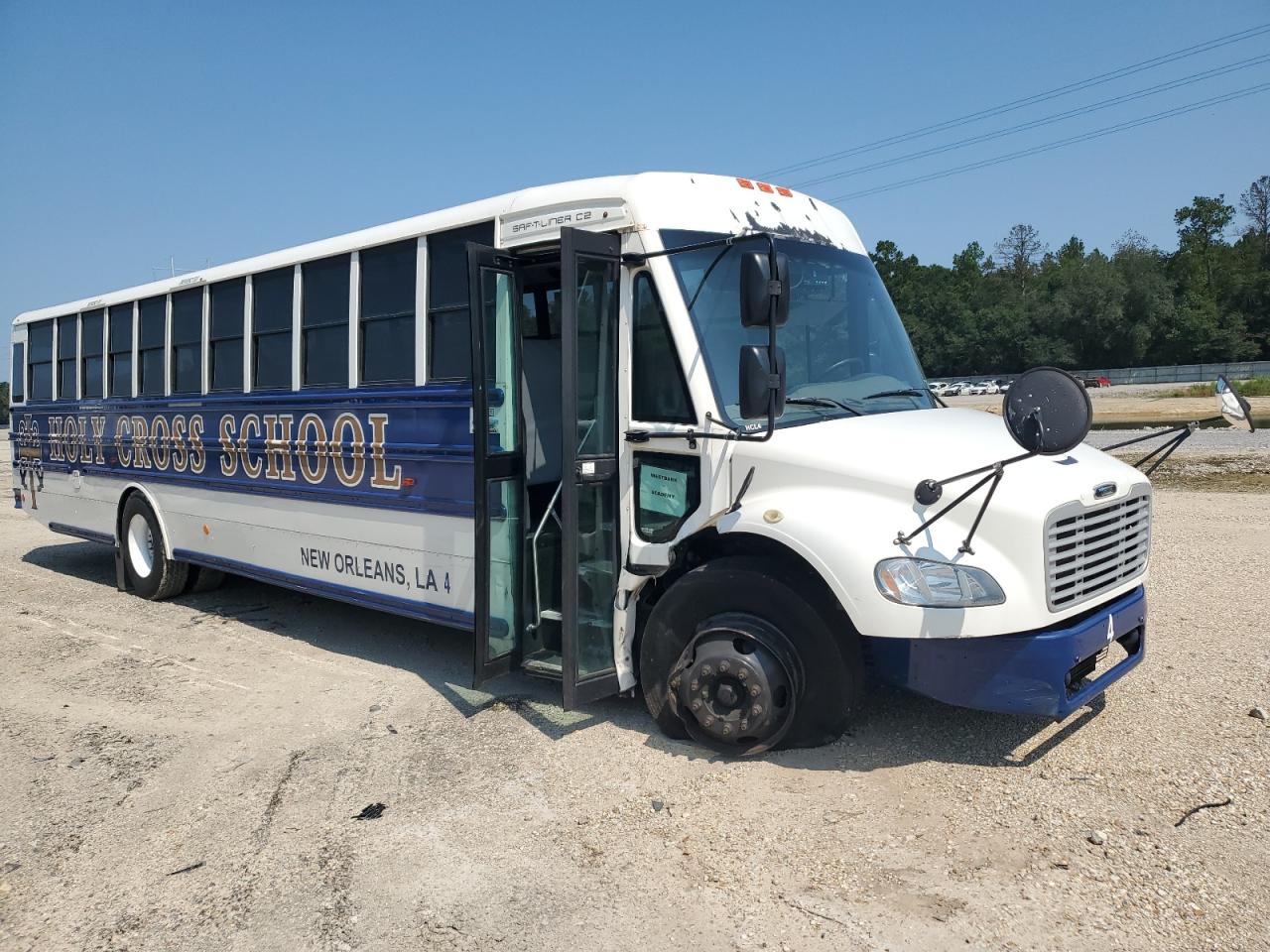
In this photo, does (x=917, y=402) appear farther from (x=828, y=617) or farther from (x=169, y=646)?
(x=169, y=646)

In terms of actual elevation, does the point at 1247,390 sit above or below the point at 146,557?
above

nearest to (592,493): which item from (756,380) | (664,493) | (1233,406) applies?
(664,493)

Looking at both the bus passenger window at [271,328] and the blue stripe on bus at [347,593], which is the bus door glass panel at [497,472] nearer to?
the blue stripe on bus at [347,593]

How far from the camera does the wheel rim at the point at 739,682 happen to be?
14.6 feet

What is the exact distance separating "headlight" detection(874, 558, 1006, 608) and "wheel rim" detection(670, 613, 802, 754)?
0.63 metres

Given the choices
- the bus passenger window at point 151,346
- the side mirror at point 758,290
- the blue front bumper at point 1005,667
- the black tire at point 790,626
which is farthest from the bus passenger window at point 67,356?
the blue front bumper at point 1005,667

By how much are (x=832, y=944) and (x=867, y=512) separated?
68.3 inches

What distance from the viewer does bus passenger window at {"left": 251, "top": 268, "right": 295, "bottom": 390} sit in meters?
7.11

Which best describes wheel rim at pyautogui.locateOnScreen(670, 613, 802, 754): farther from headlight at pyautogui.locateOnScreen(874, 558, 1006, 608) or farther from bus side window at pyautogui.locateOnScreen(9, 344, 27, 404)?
bus side window at pyautogui.locateOnScreen(9, 344, 27, 404)

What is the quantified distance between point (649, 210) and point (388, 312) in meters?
2.17

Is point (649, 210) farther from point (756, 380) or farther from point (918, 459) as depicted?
point (918, 459)

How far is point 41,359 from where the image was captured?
34.8 ft

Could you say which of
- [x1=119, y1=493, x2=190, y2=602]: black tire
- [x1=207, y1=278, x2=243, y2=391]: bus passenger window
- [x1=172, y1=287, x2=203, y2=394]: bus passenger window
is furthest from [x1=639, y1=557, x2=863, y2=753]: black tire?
[x1=119, y1=493, x2=190, y2=602]: black tire

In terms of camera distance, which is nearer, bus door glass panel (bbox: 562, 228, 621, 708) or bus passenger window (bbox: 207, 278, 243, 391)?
bus door glass panel (bbox: 562, 228, 621, 708)
